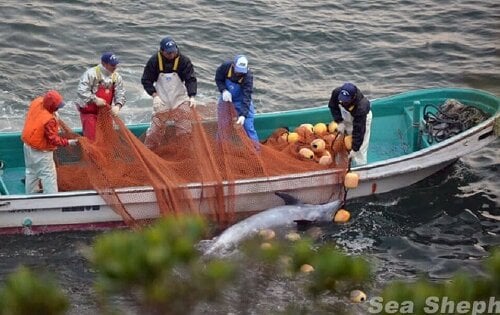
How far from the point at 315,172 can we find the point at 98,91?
3424 mm

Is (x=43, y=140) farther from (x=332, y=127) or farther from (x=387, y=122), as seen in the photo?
(x=387, y=122)

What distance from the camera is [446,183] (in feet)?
44.5

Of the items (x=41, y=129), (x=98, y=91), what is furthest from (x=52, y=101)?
(x=98, y=91)

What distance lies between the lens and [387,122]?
1392cm

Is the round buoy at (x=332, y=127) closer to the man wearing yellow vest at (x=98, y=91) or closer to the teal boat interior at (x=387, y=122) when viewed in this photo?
the teal boat interior at (x=387, y=122)

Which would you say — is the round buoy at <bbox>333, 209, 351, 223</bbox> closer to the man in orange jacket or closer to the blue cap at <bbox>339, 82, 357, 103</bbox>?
the blue cap at <bbox>339, 82, 357, 103</bbox>

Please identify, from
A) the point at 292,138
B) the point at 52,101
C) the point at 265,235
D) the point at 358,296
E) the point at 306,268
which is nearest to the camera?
the point at 306,268

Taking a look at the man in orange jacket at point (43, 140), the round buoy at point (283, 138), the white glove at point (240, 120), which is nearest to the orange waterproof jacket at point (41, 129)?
the man in orange jacket at point (43, 140)

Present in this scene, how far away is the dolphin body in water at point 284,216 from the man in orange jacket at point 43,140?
2615 mm

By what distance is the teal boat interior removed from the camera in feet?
41.9

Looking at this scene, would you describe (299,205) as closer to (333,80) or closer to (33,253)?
(33,253)

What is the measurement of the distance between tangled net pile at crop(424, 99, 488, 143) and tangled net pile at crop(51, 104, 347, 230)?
1.73m

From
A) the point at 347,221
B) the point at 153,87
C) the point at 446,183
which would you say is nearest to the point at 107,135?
the point at 153,87

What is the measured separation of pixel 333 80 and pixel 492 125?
5820mm
